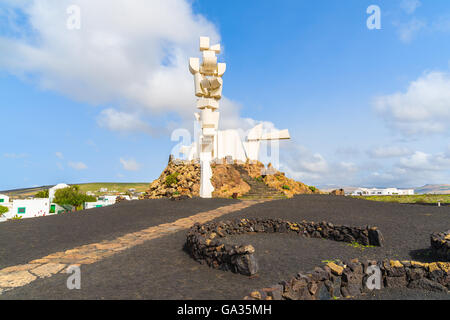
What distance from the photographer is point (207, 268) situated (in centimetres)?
597

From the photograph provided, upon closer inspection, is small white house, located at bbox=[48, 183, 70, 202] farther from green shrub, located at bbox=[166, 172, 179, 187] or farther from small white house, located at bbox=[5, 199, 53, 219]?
green shrub, located at bbox=[166, 172, 179, 187]

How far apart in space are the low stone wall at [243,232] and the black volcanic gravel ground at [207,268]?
22 centimetres

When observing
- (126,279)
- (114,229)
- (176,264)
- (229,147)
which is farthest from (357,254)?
(229,147)

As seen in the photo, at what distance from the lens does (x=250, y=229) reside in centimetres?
1018

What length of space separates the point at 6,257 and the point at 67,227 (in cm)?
381

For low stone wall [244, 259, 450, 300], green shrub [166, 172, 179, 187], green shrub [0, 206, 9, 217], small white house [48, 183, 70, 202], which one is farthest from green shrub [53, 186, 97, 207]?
low stone wall [244, 259, 450, 300]

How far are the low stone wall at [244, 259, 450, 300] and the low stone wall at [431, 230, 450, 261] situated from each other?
1639 millimetres

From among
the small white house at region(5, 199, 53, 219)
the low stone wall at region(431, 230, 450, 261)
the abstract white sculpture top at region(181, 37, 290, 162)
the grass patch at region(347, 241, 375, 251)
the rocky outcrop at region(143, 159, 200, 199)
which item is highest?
the abstract white sculpture top at region(181, 37, 290, 162)

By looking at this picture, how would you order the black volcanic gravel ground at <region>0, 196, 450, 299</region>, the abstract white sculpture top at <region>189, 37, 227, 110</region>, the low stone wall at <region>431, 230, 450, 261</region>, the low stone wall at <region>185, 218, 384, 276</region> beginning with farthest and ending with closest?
the abstract white sculpture top at <region>189, 37, 227, 110</region> < the low stone wall at <region>431, 230, 450, 261</region> < the low stone wall at <region>185, 218, 384, 276</region> < the black volcanic gravel ground at <region>0, 196, 450, 299</region>

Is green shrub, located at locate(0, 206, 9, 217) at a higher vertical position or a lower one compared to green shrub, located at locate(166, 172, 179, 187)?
lower

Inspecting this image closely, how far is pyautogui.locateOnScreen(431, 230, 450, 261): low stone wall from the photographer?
6734mm

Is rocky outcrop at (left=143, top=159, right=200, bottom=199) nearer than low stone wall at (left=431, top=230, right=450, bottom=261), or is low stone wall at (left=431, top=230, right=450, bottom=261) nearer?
low stone wall at (left=431, top=230, right=450, bottom=261)

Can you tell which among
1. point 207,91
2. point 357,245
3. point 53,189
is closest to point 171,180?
point 207,91

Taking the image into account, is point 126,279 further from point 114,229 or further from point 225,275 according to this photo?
point 114,229
